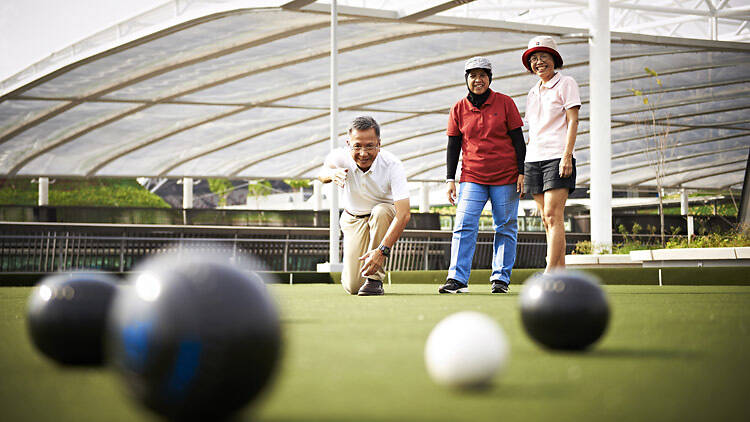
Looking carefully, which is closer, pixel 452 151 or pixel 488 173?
pixel 488 173

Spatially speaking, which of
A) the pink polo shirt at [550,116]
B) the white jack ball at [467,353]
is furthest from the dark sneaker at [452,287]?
the white jack ball at [467,353]

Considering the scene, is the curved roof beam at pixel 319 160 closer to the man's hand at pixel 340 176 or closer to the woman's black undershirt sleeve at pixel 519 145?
the woman's black undershirt sleeve at pixel 519 145

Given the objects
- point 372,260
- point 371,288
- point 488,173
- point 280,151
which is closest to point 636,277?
point 488,173

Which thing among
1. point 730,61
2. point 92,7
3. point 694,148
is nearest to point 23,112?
point 92,7

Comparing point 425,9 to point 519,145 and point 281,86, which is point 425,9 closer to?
point 281,86

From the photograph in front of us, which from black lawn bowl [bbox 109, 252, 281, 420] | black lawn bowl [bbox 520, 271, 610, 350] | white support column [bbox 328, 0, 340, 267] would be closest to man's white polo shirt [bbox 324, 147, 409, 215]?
black lawn bowl [bbox 520, 271, 610, 350]

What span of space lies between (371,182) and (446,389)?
5150 mm

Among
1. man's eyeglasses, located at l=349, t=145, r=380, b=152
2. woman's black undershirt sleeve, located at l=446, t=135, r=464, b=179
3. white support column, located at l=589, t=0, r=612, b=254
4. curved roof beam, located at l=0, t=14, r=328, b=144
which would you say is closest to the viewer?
man's eyeglasses, located at l=349, t=145, r=380, b=152

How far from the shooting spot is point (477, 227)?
24.3 ft

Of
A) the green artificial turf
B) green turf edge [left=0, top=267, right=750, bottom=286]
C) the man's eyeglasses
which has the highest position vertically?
the man's eyeglasses

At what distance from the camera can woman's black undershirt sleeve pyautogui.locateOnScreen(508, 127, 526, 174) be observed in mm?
7410

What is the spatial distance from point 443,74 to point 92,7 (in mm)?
13643

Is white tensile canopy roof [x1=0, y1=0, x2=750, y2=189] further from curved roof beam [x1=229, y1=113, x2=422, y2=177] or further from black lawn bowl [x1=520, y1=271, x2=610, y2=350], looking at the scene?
black lawn bowl [x1=520, y1=271, x2=610, y2=350]

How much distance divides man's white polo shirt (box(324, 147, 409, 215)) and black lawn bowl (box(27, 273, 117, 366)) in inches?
170
